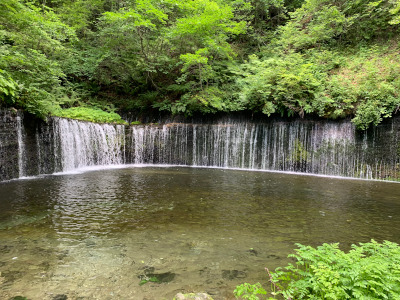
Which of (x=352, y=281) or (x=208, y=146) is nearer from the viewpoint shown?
(x=352, y=281)

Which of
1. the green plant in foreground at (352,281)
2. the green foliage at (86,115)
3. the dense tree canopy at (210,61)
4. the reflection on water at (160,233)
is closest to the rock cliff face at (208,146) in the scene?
the dense tree canopy at (210,61)

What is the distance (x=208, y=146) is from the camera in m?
16.0

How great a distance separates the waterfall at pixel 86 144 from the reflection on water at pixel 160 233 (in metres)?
4.26

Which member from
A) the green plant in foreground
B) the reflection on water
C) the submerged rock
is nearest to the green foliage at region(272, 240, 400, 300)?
the green plant in foreground

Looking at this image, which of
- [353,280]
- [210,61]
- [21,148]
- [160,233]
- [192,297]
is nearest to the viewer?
[353,280]

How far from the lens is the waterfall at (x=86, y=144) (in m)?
11.7

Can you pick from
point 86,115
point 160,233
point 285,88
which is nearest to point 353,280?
point 160,233

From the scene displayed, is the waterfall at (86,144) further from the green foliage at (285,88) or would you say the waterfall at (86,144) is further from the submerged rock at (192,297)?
the submerged rock at (192,297)

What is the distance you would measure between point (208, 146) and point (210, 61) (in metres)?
6.45

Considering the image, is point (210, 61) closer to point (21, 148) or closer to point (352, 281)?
point (21, 148)

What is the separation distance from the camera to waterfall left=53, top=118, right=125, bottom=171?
11.7 m

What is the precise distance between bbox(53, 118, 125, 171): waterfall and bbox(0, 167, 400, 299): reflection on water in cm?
426

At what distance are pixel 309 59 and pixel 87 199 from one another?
15.5 meters

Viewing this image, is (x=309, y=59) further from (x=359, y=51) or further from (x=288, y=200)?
(x=288, y=200)
